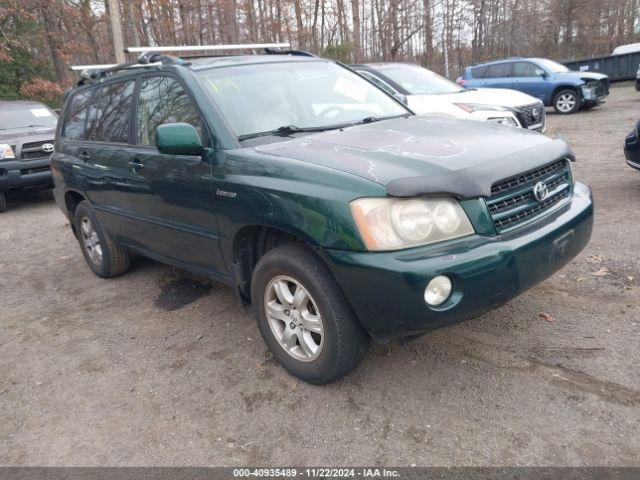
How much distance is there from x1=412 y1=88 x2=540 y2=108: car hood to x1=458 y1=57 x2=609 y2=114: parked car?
6533 millimetres

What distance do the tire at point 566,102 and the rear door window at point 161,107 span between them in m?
13.9

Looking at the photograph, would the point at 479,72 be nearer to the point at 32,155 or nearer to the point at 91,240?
the point at 32,155

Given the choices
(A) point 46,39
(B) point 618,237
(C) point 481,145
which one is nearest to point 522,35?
(A) point 46,39

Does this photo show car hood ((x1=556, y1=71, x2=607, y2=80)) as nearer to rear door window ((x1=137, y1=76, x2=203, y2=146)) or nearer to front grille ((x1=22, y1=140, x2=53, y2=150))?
front grille ((x1=22, y1=140, x2=53, y2=150))

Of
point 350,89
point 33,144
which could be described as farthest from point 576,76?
point 33,144

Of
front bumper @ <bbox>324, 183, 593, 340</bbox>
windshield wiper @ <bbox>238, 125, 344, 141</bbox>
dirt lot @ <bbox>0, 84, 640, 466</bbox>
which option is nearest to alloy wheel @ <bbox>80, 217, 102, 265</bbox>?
dirt lot @ <bbox>0, 84, 640, 466</bbox>

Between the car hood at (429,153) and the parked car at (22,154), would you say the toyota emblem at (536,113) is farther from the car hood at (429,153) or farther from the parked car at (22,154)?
the parked car at (22,154)

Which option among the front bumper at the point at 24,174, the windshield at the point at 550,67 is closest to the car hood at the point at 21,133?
the front bumper at the point at 24,174

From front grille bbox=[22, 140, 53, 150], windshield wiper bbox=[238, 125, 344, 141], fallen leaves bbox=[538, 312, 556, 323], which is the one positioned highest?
windshield wiper bbox=[238, 125, 344, 141]

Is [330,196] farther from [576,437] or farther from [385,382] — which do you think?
[576,437]

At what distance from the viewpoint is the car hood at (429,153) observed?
2.51 metres

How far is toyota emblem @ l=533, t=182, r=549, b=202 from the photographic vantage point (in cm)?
280

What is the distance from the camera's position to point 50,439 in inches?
109

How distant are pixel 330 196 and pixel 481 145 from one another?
100cm
